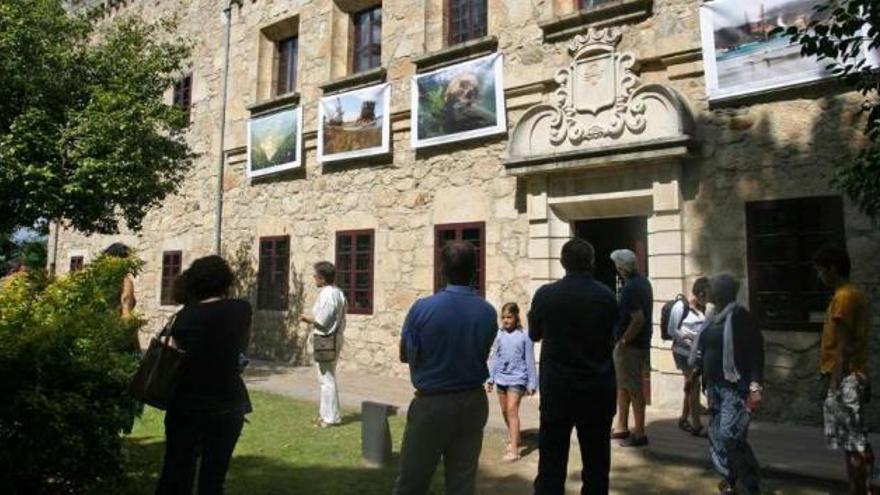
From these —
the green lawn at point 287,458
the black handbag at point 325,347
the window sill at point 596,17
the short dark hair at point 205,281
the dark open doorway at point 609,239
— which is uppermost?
the window sill at point 596,17

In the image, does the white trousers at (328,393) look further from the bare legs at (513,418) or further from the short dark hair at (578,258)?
the short dark hair at (578,258)

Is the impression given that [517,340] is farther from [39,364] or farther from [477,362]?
[39,364]

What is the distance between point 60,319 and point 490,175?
6091mm

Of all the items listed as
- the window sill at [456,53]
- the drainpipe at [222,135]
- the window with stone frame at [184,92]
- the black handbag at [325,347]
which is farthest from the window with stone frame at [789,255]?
the window with stone frame at [184,92]

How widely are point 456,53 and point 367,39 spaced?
2472 millimetres

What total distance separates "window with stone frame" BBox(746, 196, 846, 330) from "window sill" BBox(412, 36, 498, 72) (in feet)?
13.8

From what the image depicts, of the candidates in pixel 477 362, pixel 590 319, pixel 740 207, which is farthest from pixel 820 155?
pixel 477 362

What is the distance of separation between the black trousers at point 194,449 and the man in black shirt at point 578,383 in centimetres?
174

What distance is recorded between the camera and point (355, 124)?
36.1 ft

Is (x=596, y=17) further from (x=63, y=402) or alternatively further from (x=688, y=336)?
(x=63, y=402)

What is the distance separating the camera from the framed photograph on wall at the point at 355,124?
10.6 meters

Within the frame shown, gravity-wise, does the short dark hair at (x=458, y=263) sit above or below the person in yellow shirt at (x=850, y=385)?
above

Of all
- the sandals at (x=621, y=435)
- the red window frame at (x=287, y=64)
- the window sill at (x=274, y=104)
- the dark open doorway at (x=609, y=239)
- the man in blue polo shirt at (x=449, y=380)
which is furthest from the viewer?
the red window frame at (x=287, y=64)

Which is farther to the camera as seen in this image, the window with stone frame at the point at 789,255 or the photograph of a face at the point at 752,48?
the photograph of a face at the point at 752,48
